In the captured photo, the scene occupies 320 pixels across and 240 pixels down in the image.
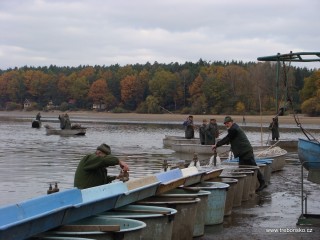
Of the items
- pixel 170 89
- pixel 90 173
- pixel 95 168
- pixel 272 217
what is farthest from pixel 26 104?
pixel 95 168

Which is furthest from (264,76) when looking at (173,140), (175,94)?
(173,140)

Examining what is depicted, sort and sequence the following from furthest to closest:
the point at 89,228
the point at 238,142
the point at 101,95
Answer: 1. the point at 101,95
2. the point at 238,142
3. the point at 89,228

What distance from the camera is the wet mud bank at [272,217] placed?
9.34 m

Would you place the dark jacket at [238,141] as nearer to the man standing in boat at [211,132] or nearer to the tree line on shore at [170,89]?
the man standing in boat at [211,132]

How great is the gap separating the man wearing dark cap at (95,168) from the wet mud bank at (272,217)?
184 cm

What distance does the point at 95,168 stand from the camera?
8680 mm

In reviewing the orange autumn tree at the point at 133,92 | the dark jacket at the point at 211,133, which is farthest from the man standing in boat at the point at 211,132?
the orange autumn tree at the point at 133,92

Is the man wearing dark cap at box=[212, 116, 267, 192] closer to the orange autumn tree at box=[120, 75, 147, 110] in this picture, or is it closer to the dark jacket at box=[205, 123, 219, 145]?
the dark jacket at box=[205, 123, 219, 145]

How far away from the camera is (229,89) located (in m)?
110

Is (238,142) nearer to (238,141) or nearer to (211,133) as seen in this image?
(238,141)

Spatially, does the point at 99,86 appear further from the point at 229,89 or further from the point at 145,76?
the point at 229,89

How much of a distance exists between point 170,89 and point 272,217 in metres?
111

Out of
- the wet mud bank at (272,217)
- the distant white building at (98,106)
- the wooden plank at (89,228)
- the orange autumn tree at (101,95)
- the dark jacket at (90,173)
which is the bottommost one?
the wet mud bank at (272,217)

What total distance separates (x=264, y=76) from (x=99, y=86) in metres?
49.1
